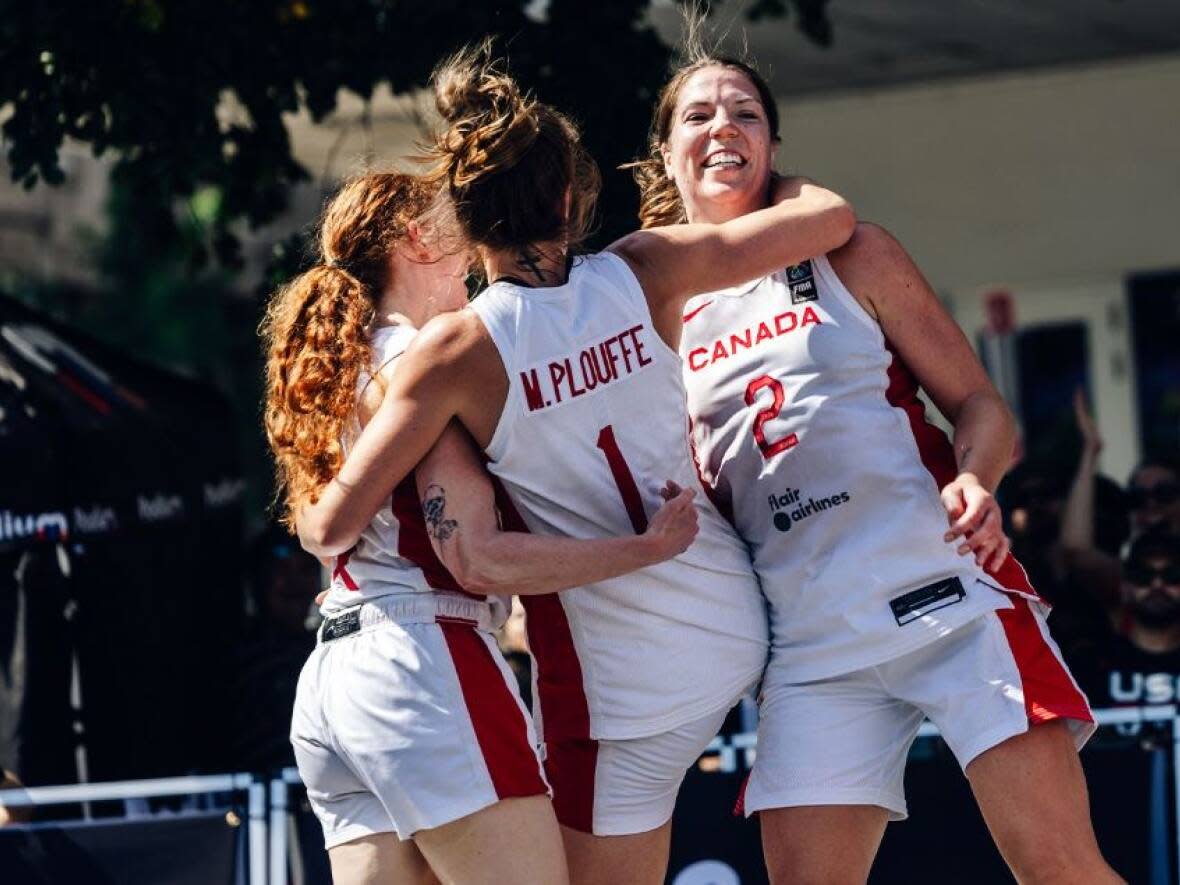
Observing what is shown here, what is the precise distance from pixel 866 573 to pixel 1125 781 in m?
1.77

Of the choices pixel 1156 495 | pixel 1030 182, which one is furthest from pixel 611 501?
pixel 1030 182

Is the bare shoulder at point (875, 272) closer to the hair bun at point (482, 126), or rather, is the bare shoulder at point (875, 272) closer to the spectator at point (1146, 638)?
the hair bun at point (482, 126)

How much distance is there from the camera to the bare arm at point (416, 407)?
10.1ft

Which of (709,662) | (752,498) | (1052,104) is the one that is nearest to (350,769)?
(709,662)

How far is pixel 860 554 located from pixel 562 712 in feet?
1.96

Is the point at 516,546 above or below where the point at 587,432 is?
below

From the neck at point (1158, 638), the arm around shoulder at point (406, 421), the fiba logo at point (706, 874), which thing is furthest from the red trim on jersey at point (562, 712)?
the neck at point (1158, 638)

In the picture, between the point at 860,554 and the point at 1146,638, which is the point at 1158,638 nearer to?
the point at 1146,638

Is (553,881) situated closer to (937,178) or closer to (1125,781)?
(1125,781)

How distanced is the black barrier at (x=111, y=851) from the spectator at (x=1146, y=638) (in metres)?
2.35

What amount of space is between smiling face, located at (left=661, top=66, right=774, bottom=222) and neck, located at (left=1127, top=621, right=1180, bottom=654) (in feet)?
8.35

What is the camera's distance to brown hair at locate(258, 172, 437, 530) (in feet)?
10.6

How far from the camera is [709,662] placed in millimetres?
3328

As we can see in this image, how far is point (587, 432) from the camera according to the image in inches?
125
